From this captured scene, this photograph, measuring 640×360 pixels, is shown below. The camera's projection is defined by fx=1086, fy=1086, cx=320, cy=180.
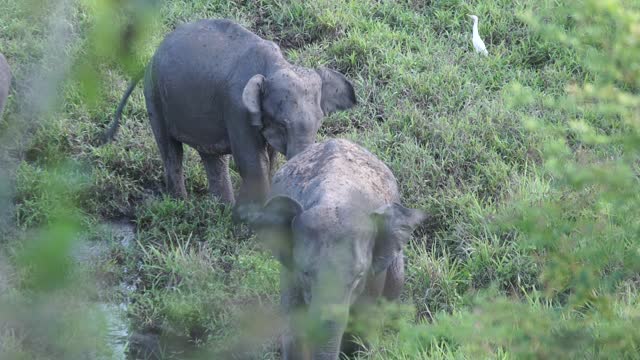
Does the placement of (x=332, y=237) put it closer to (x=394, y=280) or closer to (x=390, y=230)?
(x=390, y=230)

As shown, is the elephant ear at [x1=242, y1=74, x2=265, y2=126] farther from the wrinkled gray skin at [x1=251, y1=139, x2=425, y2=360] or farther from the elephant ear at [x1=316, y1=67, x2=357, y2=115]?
the wrinkled gray skin at [x1=251, y1=139, x2=425, y2=360]

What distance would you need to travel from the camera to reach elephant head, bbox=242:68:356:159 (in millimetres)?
4965

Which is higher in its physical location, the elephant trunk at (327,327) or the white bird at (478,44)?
the elephant trunk at (327,327)

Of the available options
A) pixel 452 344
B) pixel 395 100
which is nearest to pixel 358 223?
pixel 452 344

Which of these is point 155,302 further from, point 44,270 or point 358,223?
point 44,270

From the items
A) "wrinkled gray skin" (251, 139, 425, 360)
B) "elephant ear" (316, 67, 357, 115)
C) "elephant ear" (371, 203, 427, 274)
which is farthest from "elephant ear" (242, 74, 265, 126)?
"elephant ear" (371, 203, 427, 274)

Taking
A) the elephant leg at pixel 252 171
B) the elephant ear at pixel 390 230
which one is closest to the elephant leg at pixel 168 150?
the elephant leg at pixel 252 171

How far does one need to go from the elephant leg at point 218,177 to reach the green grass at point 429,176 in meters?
0.07

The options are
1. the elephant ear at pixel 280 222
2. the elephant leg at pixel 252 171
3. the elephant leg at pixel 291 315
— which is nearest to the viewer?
the elephant ear at pixel 280 222

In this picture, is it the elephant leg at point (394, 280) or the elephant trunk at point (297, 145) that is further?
the elephant trunk at point (297, 145)

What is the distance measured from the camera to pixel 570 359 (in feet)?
9.98

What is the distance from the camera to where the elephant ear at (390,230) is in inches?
156

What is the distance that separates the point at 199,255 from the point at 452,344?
143cm

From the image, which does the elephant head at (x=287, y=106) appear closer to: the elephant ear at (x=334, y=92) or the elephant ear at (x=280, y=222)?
the elephant ear at (x=334, y=92)
